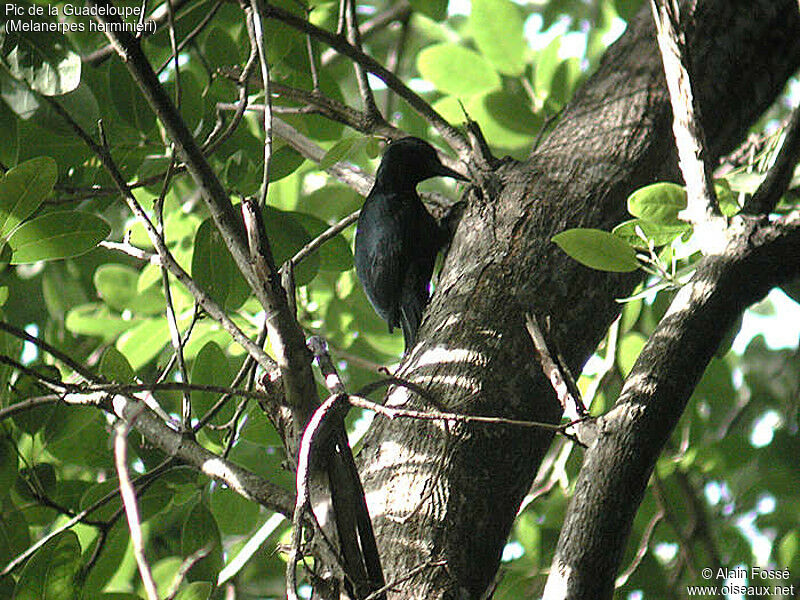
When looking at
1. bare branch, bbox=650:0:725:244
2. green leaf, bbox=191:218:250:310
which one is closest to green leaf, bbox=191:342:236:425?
green leaf, bbox=191:218:250:310

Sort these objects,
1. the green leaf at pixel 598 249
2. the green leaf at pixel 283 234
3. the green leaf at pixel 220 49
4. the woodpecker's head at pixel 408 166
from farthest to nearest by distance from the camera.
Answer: the woodpecker's head at pixel 408 166, the green leaf at pixel 220 49, the green leaf at pixel 283 234, the green leaf at pixel 598 249

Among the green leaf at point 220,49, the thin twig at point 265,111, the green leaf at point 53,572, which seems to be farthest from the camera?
the green leaf at point 220,49

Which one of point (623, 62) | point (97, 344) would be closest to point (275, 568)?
point (97, 344)

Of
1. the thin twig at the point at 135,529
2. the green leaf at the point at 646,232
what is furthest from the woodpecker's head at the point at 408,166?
the thin twig at the point at 135,529

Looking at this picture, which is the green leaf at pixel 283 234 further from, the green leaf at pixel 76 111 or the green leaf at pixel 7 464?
the green leaf at pixel 7 464

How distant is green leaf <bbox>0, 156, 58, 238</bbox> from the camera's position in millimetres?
1768

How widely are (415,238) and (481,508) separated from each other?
1534 millimetres

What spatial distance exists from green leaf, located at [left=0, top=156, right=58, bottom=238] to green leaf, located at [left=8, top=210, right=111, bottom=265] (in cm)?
3

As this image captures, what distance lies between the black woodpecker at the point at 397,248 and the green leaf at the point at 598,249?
4.07 ft

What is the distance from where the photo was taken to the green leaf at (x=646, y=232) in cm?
175

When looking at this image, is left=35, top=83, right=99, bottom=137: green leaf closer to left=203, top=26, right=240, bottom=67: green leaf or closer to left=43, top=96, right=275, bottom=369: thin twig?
left=43, top=96, right=275, bottom=369: thin twig

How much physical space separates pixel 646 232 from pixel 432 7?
142 centimetres

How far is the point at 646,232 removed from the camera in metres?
1.76

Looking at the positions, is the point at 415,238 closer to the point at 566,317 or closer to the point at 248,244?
the point at 566,317
